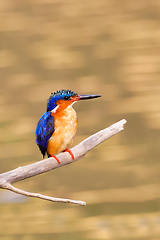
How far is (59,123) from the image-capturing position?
1.49m

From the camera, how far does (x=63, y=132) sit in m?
1.49

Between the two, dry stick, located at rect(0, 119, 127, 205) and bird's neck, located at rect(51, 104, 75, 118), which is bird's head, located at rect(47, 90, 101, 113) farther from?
dry stick, located at rect(0, 119, 127, 205)

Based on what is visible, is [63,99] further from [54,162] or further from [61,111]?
[54,162]

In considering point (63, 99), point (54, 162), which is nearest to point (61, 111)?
point (63, 99)

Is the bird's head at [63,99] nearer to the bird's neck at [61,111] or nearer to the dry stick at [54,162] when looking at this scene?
the bird's neck at [61,111]

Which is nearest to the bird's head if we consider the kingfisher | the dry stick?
the kingfisher

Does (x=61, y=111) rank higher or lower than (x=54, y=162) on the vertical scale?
higher

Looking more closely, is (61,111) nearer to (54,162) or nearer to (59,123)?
(59,123)

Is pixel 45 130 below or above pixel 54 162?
above

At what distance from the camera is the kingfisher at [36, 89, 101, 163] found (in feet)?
4.80

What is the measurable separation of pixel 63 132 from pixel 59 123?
0.09 feet

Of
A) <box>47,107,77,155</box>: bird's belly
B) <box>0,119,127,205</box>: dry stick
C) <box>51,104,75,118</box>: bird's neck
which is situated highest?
<box>51,104,75,118</box>: bird's neck

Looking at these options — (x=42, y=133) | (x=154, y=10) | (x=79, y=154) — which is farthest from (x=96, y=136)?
(x=154, y=10)

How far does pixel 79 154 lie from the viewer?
145cm
